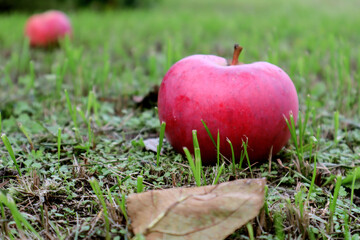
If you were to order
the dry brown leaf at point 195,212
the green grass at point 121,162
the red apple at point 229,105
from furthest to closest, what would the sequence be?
the red apple at point 229,105
the green grass at point 121,162
the dry brown leaf at point 195,212

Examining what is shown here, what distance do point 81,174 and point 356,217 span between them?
104 cm

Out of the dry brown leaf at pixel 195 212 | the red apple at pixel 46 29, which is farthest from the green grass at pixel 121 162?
the red apple at pixel 46 29

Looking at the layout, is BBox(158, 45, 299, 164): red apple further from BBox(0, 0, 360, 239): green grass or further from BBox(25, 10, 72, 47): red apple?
BBox(25, 10, 72, 47): red apple

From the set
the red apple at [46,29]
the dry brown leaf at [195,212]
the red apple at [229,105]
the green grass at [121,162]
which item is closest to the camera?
the dry brown leaf at [195,212]

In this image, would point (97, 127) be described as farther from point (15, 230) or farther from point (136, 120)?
point (15, 230)

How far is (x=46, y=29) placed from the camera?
4.32m

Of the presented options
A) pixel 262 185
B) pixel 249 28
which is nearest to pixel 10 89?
pixel 262 185

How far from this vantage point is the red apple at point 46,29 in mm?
4273

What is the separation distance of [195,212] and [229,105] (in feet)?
1.76

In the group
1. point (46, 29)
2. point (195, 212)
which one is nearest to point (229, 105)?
point (195, 212)

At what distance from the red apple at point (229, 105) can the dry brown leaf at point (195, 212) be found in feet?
1.37

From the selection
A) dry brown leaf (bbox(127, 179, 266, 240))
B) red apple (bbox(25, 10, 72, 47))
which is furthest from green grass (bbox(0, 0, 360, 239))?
red apple (bbox(25, 10, 72, 47))

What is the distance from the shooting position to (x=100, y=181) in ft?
5.04

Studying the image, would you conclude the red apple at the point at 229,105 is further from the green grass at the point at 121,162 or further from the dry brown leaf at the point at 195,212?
the dry brown leaf at the point at 195,212
